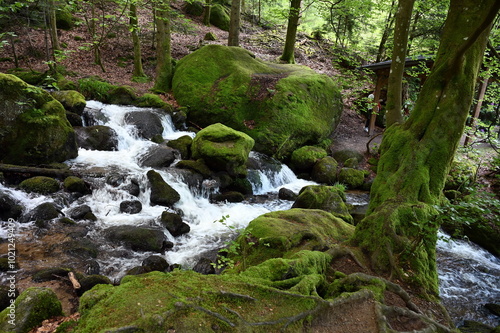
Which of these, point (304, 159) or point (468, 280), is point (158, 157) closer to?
point (304, 159)

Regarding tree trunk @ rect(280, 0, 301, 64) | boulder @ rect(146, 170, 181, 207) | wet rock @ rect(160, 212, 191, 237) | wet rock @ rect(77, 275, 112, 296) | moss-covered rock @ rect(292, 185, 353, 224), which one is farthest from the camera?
tree trunk @ rect(280, 0, 301, 64)

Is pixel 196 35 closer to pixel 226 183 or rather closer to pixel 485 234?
pixel 226 183

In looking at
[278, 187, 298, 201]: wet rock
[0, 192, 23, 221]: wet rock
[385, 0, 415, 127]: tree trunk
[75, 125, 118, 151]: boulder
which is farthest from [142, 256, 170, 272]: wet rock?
[75, 125, 118, 151]: boulder

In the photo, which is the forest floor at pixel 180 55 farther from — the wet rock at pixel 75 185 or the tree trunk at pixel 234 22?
the wet rock at pixel 75 185

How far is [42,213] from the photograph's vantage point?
6648 millimetres

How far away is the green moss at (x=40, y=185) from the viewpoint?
7203 mm

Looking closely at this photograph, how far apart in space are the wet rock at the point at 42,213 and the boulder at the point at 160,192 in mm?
2352

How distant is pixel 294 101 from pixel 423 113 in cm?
930

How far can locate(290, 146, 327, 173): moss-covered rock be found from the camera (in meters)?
12.8

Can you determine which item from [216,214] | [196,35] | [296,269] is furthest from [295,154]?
[196,35]

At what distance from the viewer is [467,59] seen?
457 cm

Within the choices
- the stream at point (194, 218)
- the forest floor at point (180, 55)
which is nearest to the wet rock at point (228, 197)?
the stream at point (194, 218)

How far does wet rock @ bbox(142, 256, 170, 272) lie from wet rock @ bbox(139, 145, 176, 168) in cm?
449

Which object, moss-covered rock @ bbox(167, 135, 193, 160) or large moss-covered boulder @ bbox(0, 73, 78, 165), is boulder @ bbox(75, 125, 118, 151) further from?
moss-covered rock @ bbox(167, 135, 193, 160)
